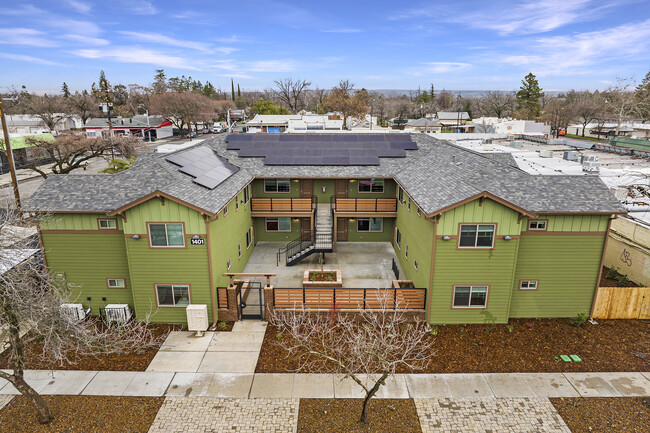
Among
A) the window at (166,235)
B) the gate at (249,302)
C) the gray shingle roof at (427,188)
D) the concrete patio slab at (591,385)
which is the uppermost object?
the gray shingle roof at (427,188)

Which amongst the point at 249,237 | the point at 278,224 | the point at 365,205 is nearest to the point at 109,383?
the point at 249,237

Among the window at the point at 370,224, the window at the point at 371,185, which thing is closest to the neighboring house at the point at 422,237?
the window at the point at 371,185

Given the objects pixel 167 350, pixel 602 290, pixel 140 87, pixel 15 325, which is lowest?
pixel 167 350

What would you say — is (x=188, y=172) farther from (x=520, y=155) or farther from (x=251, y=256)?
(x=520, y=155)

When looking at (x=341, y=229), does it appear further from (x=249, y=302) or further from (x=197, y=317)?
(x=197, y=317)

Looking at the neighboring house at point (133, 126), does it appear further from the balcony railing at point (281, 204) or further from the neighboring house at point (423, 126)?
the balcony railing at point (281, 204)

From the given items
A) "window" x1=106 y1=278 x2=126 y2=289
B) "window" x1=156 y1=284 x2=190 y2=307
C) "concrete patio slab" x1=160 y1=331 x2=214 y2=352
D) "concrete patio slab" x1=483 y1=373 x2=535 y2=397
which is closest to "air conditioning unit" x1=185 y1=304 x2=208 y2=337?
"concrete patio slab" x1=160 y1=331 x2=214 y2=352

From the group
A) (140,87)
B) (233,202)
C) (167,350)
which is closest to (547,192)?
(233,202)
